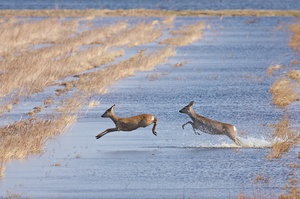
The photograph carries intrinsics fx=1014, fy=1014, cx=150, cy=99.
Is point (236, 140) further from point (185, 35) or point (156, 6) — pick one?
point (156, 6)

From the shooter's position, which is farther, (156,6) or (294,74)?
(156,6)

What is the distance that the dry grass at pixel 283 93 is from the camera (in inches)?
891

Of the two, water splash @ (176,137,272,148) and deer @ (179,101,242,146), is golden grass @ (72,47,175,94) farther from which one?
deer @ (179,101,242,146)

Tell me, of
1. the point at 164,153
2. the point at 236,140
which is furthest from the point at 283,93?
the point at 164,153

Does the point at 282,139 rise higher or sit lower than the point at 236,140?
lower

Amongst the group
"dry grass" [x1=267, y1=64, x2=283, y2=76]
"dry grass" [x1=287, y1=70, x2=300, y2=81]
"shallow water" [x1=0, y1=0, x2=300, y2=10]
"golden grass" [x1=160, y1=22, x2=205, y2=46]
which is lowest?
"shallow water" [x1=0, y1=0, x2=300, y2=10]

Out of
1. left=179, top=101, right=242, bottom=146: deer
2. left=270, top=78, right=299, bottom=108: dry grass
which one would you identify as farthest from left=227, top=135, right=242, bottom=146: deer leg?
left=270, top=78, right=299, bottom=108: dry grass

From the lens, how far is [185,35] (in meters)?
50.8

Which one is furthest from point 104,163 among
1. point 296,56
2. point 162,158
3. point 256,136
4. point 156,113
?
point 296,56

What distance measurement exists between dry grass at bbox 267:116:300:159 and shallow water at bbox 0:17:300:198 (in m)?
0.15

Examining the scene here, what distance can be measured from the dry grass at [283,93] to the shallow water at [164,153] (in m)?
0.25

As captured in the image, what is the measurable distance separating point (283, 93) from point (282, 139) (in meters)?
7.58

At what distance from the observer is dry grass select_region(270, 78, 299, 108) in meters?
22.6

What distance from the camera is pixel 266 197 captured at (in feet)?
39.2
